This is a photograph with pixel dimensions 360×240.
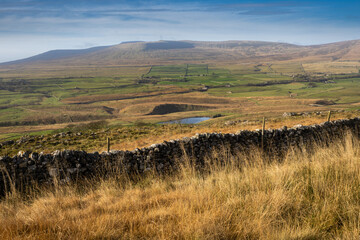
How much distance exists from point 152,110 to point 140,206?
223 feet

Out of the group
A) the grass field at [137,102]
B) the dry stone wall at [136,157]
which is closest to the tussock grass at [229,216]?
the dry stone wall at [136,157]

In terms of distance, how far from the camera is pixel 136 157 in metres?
7.30

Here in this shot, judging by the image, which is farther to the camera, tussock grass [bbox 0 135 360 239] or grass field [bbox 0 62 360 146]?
grass field [bbox 0 62 360 146]

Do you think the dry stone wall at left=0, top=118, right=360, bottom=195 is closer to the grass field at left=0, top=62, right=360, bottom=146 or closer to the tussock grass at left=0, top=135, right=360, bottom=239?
the tussock grass at left=0, top=135, right=360, bottom=239

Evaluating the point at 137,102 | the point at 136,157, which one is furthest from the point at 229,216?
the point at 137,102

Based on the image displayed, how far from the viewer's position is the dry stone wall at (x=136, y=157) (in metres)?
6.11

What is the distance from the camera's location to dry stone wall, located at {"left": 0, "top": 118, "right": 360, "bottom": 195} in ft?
20.1

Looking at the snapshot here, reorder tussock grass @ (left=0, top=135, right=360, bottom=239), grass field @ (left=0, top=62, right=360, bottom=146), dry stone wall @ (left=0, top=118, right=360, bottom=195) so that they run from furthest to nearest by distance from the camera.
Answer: grass field @ (left=0, top=62, right=360, bottom=146)
dry stone wall @ (left=0, top=118, right=360, bottom=195)
tussock grass @ (left=0, top=135, right=360, bottom=239)

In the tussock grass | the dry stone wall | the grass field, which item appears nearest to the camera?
the tussock grass

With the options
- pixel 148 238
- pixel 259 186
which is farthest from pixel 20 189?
pixel 259 186

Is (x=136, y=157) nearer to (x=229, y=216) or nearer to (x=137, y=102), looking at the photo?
(x=229, y=216)

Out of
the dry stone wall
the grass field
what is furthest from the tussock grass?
the grass field

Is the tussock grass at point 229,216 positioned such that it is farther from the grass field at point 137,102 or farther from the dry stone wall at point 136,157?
the grass field at point 137,102

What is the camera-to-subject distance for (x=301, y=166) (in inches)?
196
